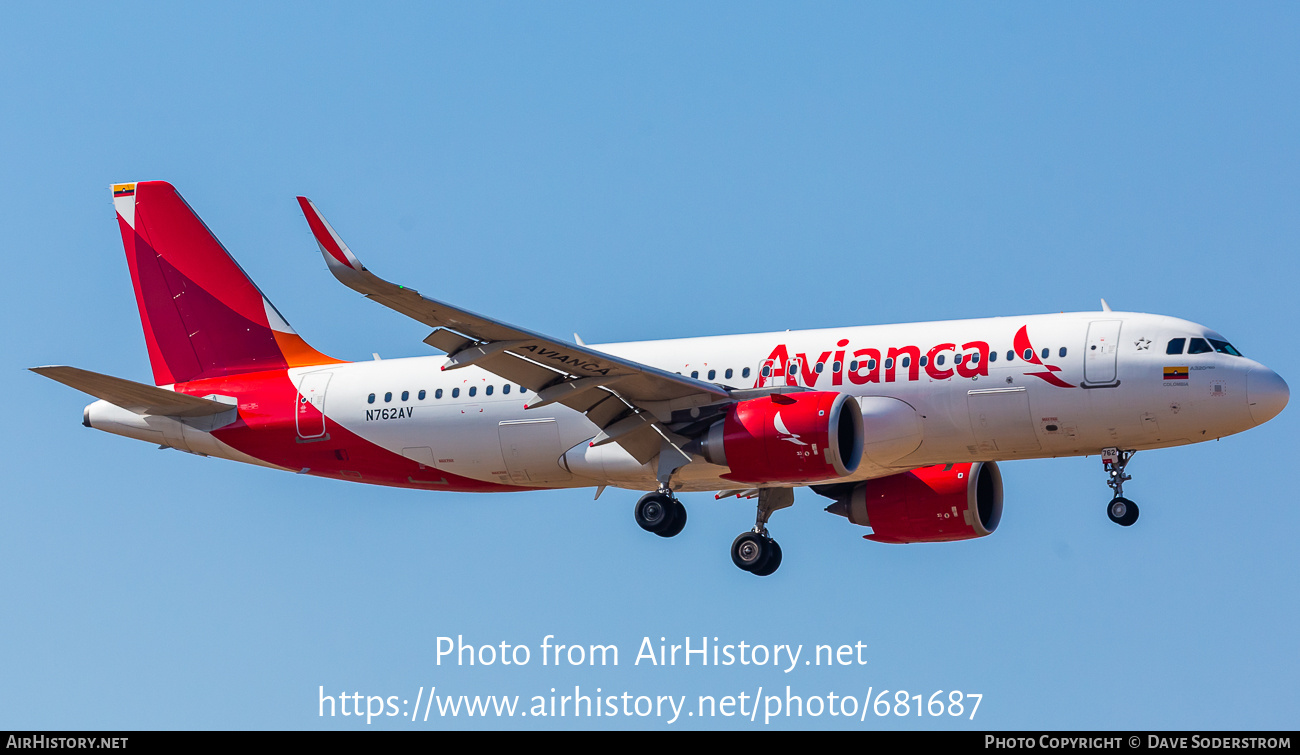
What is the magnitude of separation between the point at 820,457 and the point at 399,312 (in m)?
8.90

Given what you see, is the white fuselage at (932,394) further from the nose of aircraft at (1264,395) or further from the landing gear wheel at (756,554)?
the landing gear wheel at (756,554)

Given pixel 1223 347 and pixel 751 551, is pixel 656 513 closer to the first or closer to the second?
pixel 751 551

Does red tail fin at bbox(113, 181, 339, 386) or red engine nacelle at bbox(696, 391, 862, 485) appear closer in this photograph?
red engine nacelle at bbox(696, 391, 862, 485)

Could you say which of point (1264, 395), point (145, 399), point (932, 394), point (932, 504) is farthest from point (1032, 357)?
point (145, 399)

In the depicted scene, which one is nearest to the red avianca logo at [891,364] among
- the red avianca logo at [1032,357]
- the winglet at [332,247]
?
the red avianca logo at [1032,357]

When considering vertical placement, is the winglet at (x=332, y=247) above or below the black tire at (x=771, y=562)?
below

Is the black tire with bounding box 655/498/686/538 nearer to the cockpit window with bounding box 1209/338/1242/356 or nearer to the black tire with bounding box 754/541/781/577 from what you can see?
the black tire with bounding box 754/541/781/577

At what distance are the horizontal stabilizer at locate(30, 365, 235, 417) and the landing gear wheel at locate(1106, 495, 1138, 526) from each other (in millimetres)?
19582

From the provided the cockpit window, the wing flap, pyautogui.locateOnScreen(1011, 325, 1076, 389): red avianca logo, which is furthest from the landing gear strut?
the cockpit window

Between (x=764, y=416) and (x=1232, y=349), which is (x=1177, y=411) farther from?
(x=764, y=416)

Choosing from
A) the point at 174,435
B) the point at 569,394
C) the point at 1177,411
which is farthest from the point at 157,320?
the point at 1177,411

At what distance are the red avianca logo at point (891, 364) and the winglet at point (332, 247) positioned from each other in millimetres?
10608

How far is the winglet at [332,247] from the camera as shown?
27.0 m

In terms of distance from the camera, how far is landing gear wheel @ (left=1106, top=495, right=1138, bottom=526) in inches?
1302
